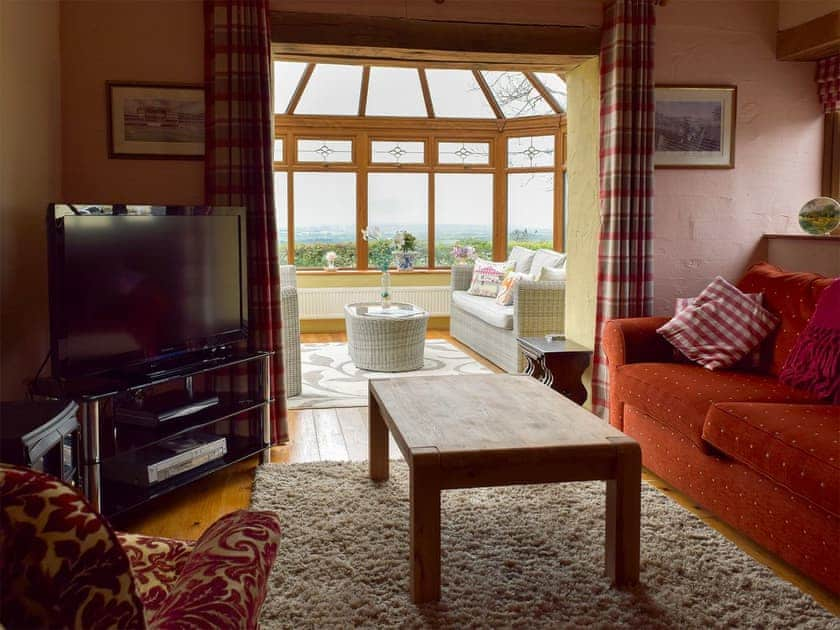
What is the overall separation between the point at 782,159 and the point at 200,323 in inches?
141

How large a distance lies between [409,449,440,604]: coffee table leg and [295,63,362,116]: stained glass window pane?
21.8 feet

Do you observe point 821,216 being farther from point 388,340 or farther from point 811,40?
point 388,340

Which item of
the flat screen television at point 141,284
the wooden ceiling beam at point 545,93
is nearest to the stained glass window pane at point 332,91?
the wooden ceiling beam at point 545,93

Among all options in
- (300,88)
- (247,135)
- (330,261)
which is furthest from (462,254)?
(247,135)

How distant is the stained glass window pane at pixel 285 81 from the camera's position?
27.0ft

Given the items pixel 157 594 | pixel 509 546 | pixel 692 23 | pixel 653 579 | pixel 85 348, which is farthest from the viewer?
pixel 692 23

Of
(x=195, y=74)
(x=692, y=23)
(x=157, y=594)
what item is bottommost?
(x=157, y=594)

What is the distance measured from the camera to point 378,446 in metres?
3.57

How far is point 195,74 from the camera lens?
13.5ft

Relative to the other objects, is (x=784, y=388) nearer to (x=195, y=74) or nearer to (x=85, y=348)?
(x=85, y=348)

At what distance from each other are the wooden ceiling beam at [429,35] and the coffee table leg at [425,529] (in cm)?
266

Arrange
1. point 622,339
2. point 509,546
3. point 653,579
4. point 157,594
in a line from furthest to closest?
point 622,339
point 509,546
point 653,579
point 157,594

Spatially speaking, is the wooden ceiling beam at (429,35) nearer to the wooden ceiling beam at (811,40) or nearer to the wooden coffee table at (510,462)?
the wooden ceiling beam at (811,40)

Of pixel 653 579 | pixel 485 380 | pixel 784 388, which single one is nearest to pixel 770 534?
pixel 653 579
